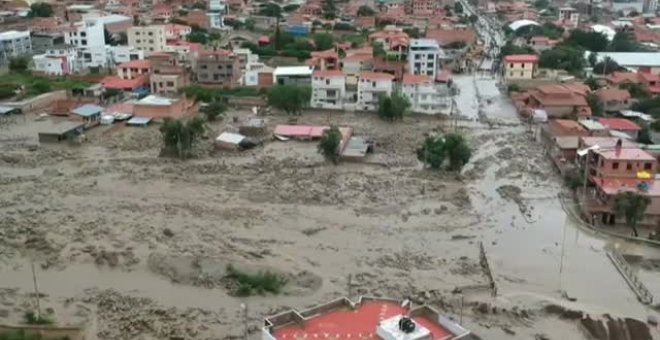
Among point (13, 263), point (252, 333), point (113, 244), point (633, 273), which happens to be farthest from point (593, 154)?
point (13, 263)

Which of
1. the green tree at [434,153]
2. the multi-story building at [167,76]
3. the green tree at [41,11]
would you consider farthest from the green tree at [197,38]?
the green tree at [434,153]

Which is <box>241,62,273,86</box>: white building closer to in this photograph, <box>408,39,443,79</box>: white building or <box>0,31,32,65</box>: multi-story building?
<box>408,39,443,79</box>: white building

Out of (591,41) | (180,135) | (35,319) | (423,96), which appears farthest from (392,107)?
(591,41)

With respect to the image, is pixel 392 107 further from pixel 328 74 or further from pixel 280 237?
pixel 280 237

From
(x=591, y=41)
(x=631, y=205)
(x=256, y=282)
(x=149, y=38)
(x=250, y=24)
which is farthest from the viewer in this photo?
(x=250, y=24)

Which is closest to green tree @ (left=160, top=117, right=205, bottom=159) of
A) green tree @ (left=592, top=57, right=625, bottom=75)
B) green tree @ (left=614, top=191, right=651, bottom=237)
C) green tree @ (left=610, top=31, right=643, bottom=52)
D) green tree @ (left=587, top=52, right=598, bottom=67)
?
green tree @ (left=614, top=191, right=651, bottom=237)

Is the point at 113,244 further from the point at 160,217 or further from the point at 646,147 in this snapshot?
the point at 646,147
